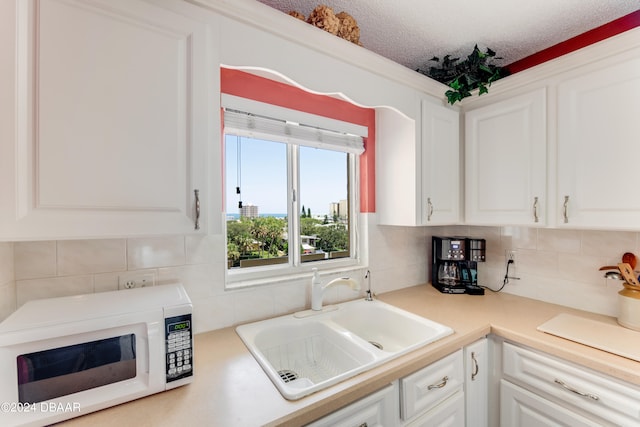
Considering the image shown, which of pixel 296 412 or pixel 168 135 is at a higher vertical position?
pixel 168 135

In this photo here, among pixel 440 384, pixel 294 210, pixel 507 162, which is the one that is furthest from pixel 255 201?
pixel 507 162

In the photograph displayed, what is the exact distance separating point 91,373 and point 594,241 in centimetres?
222

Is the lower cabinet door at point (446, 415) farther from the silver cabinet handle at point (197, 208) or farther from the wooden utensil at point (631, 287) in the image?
the silver cabinet handle at point (197, 208)

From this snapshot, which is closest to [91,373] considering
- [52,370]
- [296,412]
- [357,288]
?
[52,370]

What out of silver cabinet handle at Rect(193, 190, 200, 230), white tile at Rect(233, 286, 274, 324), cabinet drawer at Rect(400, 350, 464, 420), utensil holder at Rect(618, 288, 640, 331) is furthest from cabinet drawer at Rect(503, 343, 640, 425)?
silver cabinet handle at Rect(193, 190, 200, 230)

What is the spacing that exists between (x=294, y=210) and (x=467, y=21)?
1.35m

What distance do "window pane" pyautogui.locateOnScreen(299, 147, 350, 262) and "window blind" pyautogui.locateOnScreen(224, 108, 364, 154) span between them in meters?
0.10

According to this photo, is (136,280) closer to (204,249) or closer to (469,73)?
(204,249)

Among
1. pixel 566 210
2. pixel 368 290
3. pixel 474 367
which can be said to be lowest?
pixel 474 367

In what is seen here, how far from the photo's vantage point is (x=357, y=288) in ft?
4.87

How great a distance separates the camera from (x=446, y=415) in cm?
118

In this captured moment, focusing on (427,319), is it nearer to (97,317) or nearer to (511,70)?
(97,317)

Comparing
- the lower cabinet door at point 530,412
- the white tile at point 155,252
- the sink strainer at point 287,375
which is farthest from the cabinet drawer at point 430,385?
the white tile at point 155,252

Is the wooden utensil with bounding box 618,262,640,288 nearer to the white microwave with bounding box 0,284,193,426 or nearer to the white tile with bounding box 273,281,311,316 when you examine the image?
the white tile with bounding box 273,281,311,316
